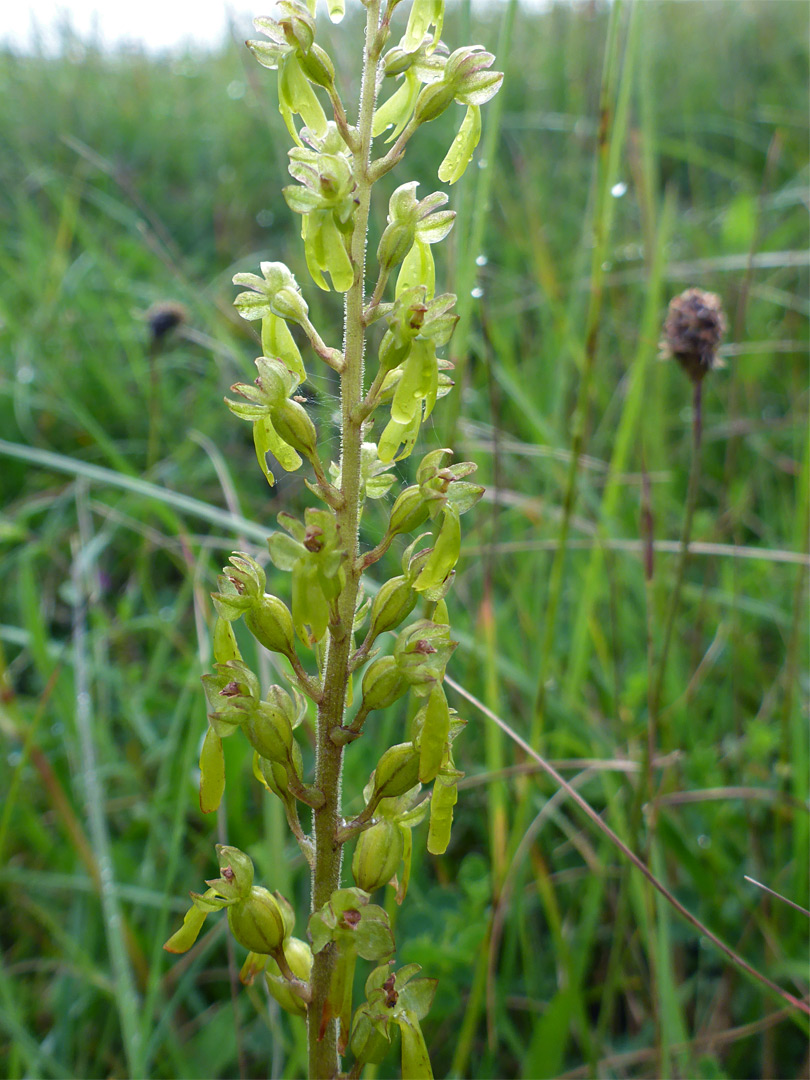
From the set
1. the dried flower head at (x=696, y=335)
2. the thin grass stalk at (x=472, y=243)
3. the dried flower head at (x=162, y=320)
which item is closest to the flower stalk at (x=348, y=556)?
the thin grass stalk at (x=472, y=243)

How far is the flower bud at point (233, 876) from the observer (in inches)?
46.3

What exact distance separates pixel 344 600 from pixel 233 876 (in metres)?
0.42

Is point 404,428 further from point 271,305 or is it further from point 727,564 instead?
point 727,564

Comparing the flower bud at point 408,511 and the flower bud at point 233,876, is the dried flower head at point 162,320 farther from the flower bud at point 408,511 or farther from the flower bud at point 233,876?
the flower bud at point 233,876

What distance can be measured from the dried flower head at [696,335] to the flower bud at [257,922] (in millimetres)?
1295

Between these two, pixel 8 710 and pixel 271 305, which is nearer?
pixel 271 305

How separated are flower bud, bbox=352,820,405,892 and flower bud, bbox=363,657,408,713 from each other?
7.2 inches

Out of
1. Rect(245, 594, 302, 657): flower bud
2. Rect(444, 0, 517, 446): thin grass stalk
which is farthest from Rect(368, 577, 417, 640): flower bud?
Rect(444, 0, 517, 446): thin grass stalk

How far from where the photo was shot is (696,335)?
70.0 inches

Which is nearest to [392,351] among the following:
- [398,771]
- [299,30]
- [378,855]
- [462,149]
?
[462,149]

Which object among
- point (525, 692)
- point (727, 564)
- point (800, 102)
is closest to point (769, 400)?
point (727, 564)

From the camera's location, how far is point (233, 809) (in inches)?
84.5

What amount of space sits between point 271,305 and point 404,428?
0.89 ft

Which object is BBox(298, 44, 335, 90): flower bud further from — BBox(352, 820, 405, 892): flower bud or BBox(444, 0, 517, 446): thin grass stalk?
BBox(352, 820, 405, 892): flower bud
